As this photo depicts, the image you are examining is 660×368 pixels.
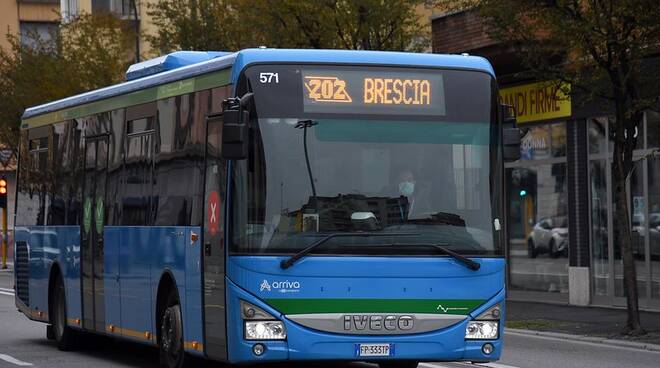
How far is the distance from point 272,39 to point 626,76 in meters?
9.91

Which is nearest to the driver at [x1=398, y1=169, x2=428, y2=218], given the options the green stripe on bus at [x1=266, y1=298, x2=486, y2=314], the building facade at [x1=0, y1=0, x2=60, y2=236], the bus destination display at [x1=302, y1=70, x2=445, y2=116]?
the bus destination display at [x1=302, y1=70, x2=445, y2=116]

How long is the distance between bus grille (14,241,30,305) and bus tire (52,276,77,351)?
4.87 ft

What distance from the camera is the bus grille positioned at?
66.0 ft

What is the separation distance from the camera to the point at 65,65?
45031mm

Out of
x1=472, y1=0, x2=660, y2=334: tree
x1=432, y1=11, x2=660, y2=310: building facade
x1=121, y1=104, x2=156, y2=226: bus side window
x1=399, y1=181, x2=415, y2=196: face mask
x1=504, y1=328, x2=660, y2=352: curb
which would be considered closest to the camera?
x1=399, y1=181, x2=415, y2=196: face mask

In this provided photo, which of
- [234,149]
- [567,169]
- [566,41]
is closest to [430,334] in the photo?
[234,149]

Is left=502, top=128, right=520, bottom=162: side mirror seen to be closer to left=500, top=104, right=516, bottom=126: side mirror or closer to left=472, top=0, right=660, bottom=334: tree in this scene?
left=500, top=104, right=516, bottom=126: side mirror

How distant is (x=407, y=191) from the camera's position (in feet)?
40.0

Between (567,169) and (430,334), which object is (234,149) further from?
(567,169)

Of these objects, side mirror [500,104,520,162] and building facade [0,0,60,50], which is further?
building facade [0,0,60,50]

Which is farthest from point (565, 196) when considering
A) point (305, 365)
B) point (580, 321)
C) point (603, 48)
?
point (305, 365)

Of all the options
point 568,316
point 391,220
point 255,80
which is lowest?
point 568,316

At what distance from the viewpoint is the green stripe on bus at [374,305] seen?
11891 millimetres

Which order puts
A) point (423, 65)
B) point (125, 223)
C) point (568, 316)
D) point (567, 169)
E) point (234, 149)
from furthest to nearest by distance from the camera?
point (567, 169) < point (568, 316) < point (125, 223) < point (423, 65) < point (234, 149)
